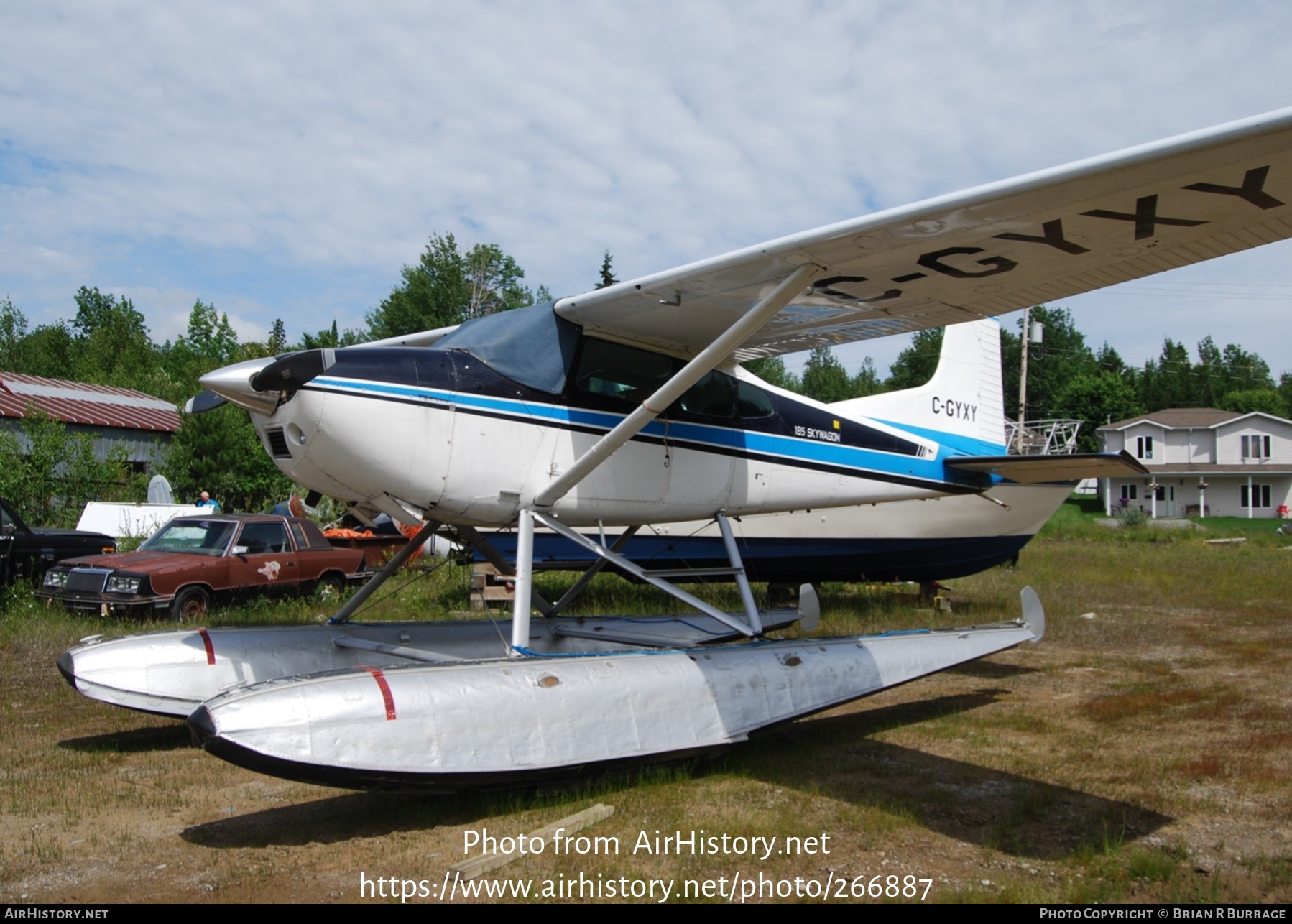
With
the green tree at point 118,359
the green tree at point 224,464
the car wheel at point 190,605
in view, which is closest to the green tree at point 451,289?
the green tree at point 118,359

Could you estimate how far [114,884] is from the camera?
3.90 meters

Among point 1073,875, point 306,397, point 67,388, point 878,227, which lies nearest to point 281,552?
point 306,397

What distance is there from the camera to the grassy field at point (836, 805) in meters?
4.00

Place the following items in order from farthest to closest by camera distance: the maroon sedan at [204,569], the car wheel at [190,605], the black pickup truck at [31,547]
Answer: the black pickup truck at [31,547] < the car wheel at [190,605] < the maroon sedan at [204,569]

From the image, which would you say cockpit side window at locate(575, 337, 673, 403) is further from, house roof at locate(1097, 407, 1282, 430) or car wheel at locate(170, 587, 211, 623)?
house roof at locate(1097, 407, 1282, 430)

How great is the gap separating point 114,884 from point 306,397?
264cm

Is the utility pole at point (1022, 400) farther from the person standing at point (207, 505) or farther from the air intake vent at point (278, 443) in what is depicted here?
the air intake vent at point (278, 443)

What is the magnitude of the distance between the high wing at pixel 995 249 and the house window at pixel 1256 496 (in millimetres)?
56988

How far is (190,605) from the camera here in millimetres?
10891

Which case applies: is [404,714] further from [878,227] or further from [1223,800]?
[1223,800]

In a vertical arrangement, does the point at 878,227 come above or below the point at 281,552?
above

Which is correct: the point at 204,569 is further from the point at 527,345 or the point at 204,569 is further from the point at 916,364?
the point at 916,364

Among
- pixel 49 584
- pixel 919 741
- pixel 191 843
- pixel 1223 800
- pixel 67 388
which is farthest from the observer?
pixel 67 388

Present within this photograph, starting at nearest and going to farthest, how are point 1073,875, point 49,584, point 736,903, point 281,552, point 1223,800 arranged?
point 736,903
point 1073,875
point 1223,800
point 49,584
point 281,552
